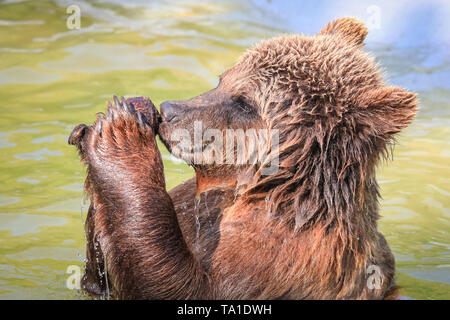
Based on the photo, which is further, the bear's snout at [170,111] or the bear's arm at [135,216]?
the bear's snout at [170,111]

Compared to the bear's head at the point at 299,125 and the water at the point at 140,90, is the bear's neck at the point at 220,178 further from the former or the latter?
the water at the point at 140,90

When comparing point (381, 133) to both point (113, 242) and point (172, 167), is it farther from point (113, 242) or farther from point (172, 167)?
point (172, 167)

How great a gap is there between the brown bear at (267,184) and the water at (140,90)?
3.11 feet

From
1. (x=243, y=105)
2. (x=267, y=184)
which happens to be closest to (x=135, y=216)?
(x=267, y=184)

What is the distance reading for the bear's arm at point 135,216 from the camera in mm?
4953

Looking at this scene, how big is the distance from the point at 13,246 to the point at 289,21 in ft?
31.3

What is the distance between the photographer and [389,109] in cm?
490

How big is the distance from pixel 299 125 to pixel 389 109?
2.28 feet

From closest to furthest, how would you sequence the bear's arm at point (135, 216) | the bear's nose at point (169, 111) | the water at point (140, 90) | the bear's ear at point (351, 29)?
the bear's arm at point (135, 216) → the bear's nose at point (169, 111) → the bear's ear at point (351, 29) → the water at point (140, 90)

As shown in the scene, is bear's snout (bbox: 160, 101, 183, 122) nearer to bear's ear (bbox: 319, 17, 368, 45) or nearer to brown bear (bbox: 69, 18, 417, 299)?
brown bear (bbox: 69, 18, 417, 299)

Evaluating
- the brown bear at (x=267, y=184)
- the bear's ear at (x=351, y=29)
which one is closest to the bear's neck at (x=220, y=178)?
the brown bear at (x=267, y=184)

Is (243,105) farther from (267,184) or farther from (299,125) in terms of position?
(267,184)

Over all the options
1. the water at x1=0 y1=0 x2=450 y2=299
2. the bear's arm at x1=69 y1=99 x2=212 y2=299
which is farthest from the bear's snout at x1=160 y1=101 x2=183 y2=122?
the water at x1=0 y1=0 x2=450 y2=299

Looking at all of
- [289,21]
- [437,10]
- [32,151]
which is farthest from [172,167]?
[437,10]
